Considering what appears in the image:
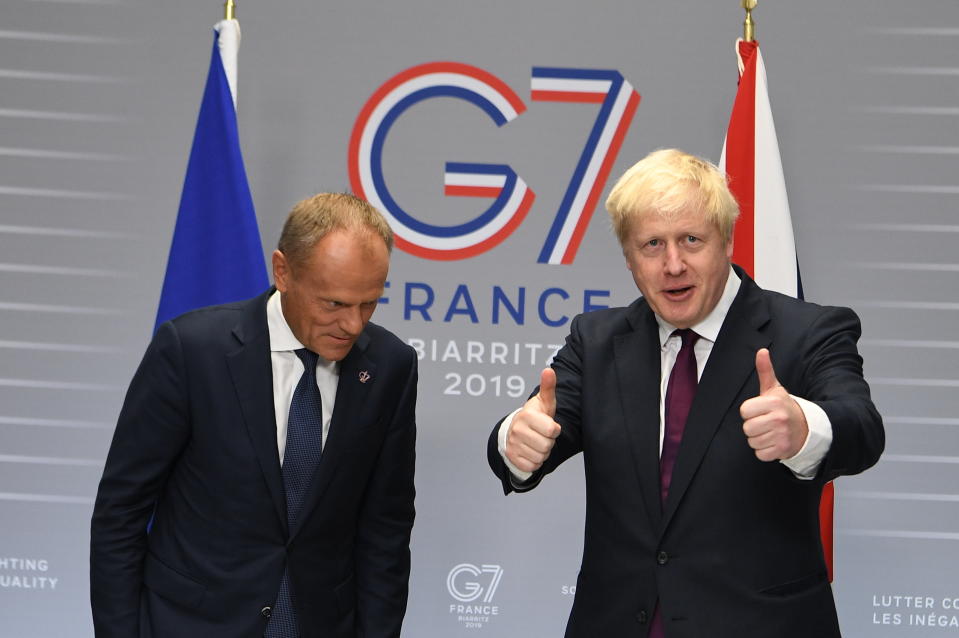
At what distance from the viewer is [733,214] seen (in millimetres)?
2051

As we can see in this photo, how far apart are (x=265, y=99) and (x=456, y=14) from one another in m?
0.82

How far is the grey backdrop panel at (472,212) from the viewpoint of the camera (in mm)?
4020

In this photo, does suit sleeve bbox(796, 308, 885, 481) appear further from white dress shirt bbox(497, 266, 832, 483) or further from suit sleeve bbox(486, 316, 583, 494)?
suit sleeve bbox(486, 316, 583, 494)

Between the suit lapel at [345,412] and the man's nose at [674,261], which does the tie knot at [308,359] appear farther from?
the man's nose at [674,261]

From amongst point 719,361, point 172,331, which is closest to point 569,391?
point 719,361

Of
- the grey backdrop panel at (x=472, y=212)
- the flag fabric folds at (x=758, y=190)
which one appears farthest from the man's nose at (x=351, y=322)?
the grey backdrop panel at (x=472, y=212)

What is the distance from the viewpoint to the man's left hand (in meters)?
1.67

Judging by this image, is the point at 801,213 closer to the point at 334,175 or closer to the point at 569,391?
the point at 334,175

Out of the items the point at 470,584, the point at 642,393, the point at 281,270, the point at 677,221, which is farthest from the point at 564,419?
the point at 470,584

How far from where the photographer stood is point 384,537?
235 centimetres

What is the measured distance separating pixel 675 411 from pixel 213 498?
0.98 metres

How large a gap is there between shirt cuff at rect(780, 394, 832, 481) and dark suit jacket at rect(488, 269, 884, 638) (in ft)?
0.16

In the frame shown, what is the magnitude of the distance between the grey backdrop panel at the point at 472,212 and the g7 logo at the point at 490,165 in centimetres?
4

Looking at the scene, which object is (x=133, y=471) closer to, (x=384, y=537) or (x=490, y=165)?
(x=384, y=537)
